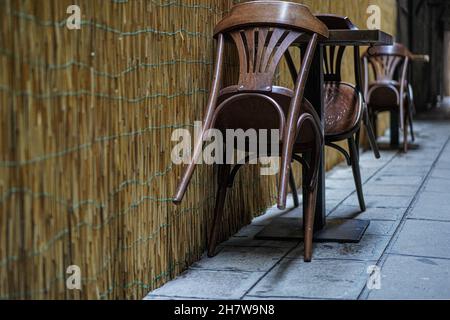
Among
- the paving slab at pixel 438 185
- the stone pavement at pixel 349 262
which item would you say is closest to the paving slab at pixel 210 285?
the stone pavement at pixel 349 262

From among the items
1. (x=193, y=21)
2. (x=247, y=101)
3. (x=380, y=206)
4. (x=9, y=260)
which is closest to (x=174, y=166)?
(x=247, y=101)

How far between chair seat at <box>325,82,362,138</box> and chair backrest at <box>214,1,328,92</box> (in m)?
0.75

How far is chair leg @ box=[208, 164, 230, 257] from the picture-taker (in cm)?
268

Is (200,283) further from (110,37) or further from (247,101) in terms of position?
(110,37)

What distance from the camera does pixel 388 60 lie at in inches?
234

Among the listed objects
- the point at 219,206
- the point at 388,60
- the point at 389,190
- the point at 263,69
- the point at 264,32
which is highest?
the point at 388,60

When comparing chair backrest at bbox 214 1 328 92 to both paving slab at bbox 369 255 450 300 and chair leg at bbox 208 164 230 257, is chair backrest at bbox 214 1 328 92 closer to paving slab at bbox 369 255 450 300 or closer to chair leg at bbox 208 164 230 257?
chair leg at bbox 208 164 230 257

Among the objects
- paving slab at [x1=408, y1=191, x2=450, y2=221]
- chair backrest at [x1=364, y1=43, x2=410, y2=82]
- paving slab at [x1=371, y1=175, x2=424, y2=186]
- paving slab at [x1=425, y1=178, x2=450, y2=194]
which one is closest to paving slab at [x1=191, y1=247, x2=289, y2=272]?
paving slab at [x1=408, y1=191, x2=450, y2=221]

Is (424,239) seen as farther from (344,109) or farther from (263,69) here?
(263,69)

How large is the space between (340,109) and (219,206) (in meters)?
0.96

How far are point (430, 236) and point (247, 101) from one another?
41.1 inches

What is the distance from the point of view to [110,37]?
6.43 ft

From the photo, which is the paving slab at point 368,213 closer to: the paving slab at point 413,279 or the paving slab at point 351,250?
the paving slab at point 351,250

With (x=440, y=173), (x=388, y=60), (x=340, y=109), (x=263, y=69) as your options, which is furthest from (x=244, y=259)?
(x=388, y=60)
